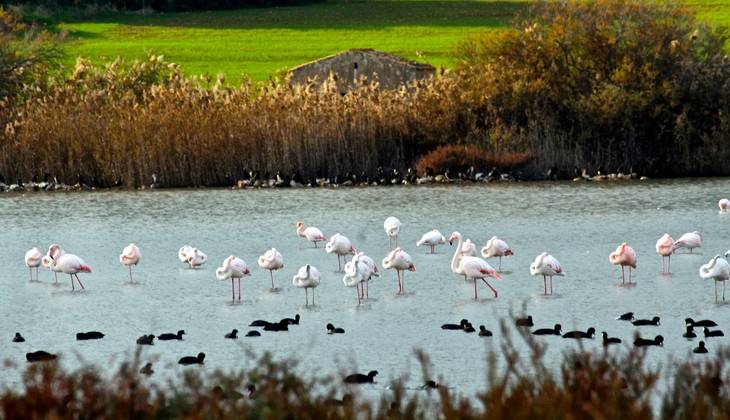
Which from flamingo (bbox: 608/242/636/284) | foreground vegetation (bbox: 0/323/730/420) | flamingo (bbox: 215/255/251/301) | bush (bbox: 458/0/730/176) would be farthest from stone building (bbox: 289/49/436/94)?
foreground vegetation (bbox: 0/323/730/420)

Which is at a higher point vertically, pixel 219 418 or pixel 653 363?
pixel 219 418

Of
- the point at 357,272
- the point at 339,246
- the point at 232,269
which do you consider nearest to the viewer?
the point at 357,272

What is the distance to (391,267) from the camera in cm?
1538

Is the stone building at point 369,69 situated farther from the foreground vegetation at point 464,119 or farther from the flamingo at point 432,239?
the flamingo at point 432,239

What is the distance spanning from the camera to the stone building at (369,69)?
3566 cm

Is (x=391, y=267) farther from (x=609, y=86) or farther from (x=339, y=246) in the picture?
(x=609, y=86)

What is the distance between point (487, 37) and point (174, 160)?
7.29m

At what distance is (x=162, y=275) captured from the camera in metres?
16.9

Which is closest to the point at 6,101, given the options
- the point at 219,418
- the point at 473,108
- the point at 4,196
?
the point at 4,196

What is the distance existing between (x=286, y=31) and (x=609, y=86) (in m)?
34.4

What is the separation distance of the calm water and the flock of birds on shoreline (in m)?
0.13

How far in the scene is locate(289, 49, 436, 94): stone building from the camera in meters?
35.7

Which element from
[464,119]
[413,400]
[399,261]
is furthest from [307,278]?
[464,119]

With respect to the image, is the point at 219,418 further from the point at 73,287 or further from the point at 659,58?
the point at 659,58
